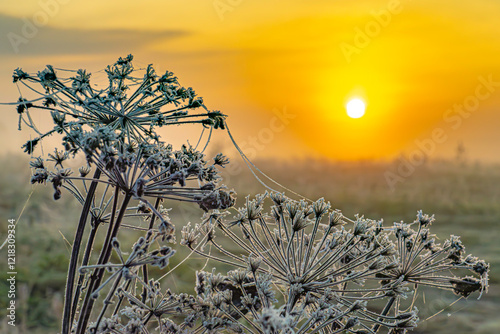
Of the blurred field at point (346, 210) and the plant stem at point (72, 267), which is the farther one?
the blurred field at point (346, 210)

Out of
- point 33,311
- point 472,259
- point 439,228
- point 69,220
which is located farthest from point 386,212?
point 472,259

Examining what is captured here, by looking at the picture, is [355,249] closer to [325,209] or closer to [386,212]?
[325,209]

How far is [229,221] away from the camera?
3.44 ft

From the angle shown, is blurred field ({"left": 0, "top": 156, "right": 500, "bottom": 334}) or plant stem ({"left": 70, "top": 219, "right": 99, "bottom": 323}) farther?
blurred field ({"left": 0, "top": 156, "right": 500, "bottom": 334})

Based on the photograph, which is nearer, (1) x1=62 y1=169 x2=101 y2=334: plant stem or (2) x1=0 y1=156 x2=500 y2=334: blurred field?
(1) x1=62 y1=169 x2=101 y2=334: plant stem

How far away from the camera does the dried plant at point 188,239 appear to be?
85 cm

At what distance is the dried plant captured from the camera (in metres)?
0.85

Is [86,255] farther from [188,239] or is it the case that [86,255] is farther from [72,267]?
[188,239]

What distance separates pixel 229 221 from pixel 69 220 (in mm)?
4661

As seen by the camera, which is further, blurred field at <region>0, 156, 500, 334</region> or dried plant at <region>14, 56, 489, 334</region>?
blurred field at <region>0, 156, 500, 334</region>

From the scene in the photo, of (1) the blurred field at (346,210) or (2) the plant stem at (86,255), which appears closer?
(2) the plant stem at (86,255)

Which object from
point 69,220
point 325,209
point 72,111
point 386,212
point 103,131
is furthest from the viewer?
point 386,212

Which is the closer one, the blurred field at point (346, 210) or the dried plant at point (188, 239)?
the dried plant at point (188, 239)

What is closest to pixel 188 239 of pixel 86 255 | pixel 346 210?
pixel 86 255
